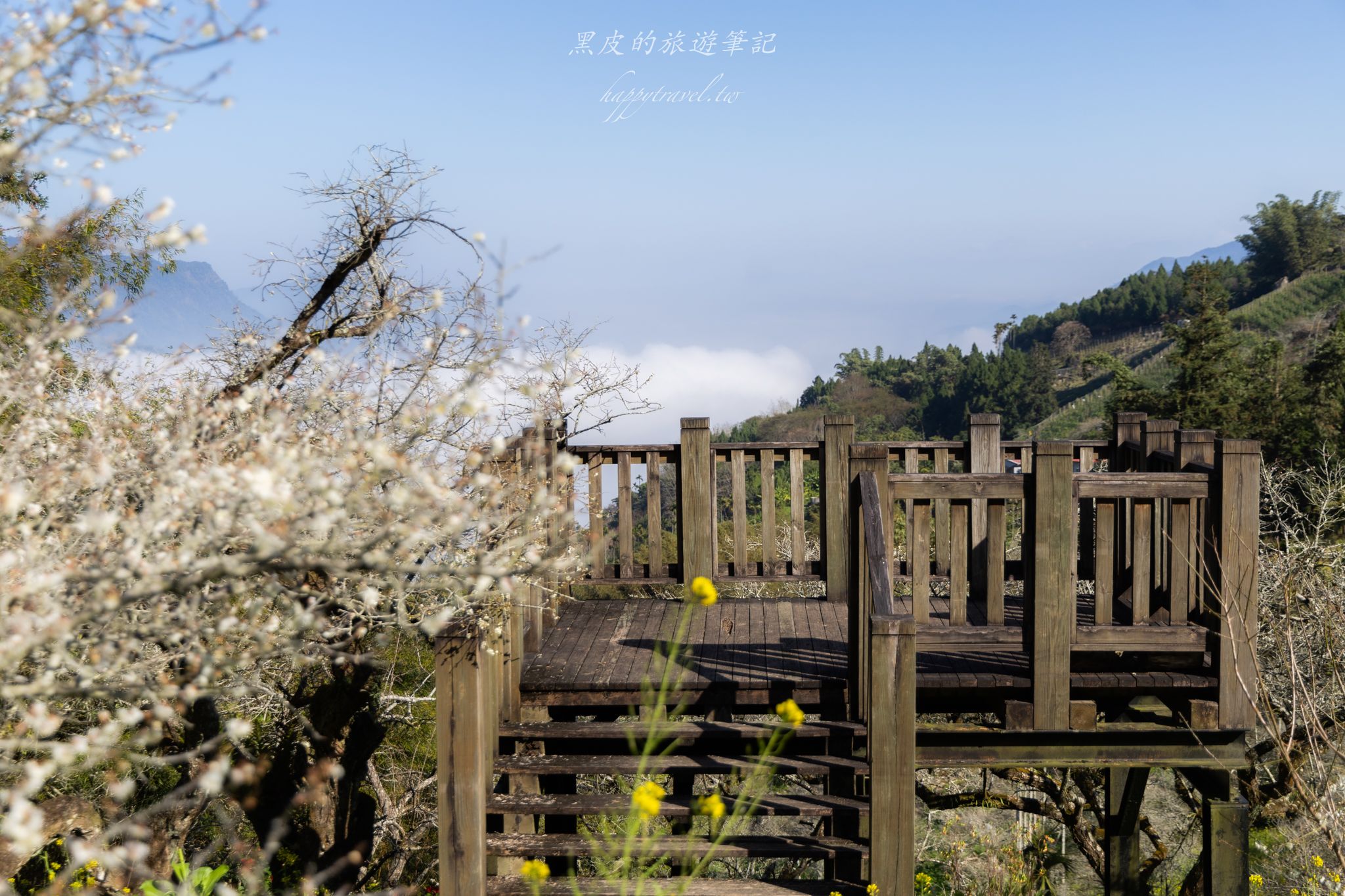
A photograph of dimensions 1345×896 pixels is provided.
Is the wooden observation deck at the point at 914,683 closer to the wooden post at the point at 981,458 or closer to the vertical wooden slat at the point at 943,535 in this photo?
the vertical wooden slat at the point at 943,535

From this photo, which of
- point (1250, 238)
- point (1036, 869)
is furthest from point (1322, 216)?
point (1036, 869)

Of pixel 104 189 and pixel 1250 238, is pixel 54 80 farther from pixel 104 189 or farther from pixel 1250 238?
pixel 1250 238

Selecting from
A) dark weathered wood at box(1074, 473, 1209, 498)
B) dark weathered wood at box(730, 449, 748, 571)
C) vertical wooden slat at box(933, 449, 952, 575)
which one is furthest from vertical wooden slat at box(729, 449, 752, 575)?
dark weathered wood at box(1074, 473, 1209, 498)

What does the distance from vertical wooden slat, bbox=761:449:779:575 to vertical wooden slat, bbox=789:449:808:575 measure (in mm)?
150

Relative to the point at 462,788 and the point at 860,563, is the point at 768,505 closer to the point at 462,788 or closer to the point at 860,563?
the point at 860,563

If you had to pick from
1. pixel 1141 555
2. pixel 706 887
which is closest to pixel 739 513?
pixel 1141 555

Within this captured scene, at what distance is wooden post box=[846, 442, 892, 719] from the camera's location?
523 centimetres

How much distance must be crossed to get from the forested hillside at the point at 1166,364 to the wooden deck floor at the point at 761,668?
23.8 meters

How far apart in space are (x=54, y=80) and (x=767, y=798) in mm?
4361

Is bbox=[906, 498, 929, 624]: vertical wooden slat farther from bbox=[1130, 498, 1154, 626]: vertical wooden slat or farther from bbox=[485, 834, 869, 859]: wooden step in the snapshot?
bbox=[485, 834, 869, 859]: wooden step

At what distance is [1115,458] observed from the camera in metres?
7.74

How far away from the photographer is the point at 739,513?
7816mm

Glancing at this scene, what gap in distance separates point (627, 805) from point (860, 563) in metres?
1.71

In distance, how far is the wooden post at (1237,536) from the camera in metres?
5.07
